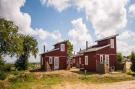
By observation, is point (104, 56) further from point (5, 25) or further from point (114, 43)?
point (5, 25)

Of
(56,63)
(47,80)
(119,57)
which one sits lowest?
(47,80)

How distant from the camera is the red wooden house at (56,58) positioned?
166 ft

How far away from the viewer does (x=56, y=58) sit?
168ft

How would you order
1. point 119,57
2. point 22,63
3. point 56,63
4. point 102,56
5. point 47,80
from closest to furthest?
point 47,80 → point 102,56 → point 119,57 → point 56,63 → point 22,63

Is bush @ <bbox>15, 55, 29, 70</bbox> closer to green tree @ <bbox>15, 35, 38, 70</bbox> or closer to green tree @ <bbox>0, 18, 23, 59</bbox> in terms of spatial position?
green tree @ <bbox>15, 35, 38, 70</bbox>

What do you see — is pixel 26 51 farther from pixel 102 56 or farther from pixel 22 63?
pixel 102 56

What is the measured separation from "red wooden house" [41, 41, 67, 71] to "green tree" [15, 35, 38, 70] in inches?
239

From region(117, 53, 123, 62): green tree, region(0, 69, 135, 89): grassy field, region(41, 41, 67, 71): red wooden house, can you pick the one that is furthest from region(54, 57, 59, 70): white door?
region(0, 69, 135, 89): grassy field

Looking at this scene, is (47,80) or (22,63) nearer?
(47,80)

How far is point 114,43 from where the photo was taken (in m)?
47.3

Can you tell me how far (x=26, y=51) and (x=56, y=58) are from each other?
10.5 metres

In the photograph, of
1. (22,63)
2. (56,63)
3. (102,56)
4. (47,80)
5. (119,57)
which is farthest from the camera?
(22,63)

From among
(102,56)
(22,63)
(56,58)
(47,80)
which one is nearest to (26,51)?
(22,63)

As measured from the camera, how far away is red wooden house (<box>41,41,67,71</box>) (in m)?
50.5
